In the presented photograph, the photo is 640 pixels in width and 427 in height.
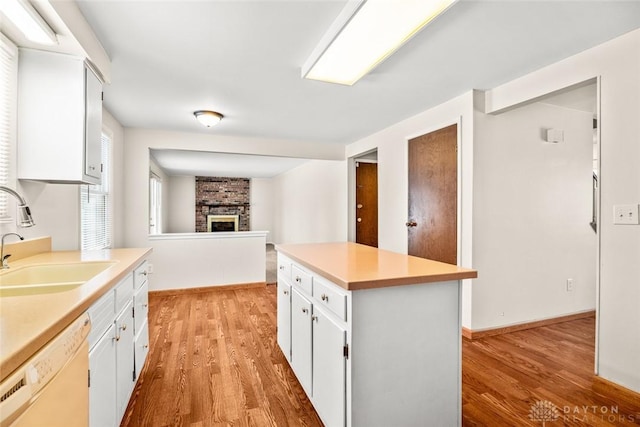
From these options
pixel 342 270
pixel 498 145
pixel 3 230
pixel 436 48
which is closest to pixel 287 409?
pixel 342 270

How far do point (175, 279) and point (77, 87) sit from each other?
10.3ft

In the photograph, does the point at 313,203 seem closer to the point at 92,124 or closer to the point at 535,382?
the point at 92,124

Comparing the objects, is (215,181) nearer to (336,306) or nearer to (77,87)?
(77,87)

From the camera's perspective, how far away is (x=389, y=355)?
1.41m

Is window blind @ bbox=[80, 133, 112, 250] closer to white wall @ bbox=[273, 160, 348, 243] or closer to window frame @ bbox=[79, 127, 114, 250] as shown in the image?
window frame @ bbox=[79, 127, 114, 250]

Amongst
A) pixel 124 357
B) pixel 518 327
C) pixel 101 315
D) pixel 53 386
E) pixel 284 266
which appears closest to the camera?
pixel 53 386

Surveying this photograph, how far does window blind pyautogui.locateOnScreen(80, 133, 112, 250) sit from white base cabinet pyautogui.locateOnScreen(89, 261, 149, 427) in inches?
49.4

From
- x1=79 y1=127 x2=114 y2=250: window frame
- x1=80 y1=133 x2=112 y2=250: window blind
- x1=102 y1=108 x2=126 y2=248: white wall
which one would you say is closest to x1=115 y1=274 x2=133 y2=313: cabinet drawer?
x1=80 y1=133 x2=112 y2=250: window blind

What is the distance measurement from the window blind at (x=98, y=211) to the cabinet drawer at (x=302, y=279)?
199 cm

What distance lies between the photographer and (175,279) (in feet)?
14.6

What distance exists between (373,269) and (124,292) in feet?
4.37

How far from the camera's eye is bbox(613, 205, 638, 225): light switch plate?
1.90m

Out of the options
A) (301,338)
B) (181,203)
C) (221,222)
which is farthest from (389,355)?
(181,203)

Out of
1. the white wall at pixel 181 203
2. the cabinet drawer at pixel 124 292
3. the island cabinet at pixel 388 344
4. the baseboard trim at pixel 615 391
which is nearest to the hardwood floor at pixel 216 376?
the island cabinet at pixel 388 344
